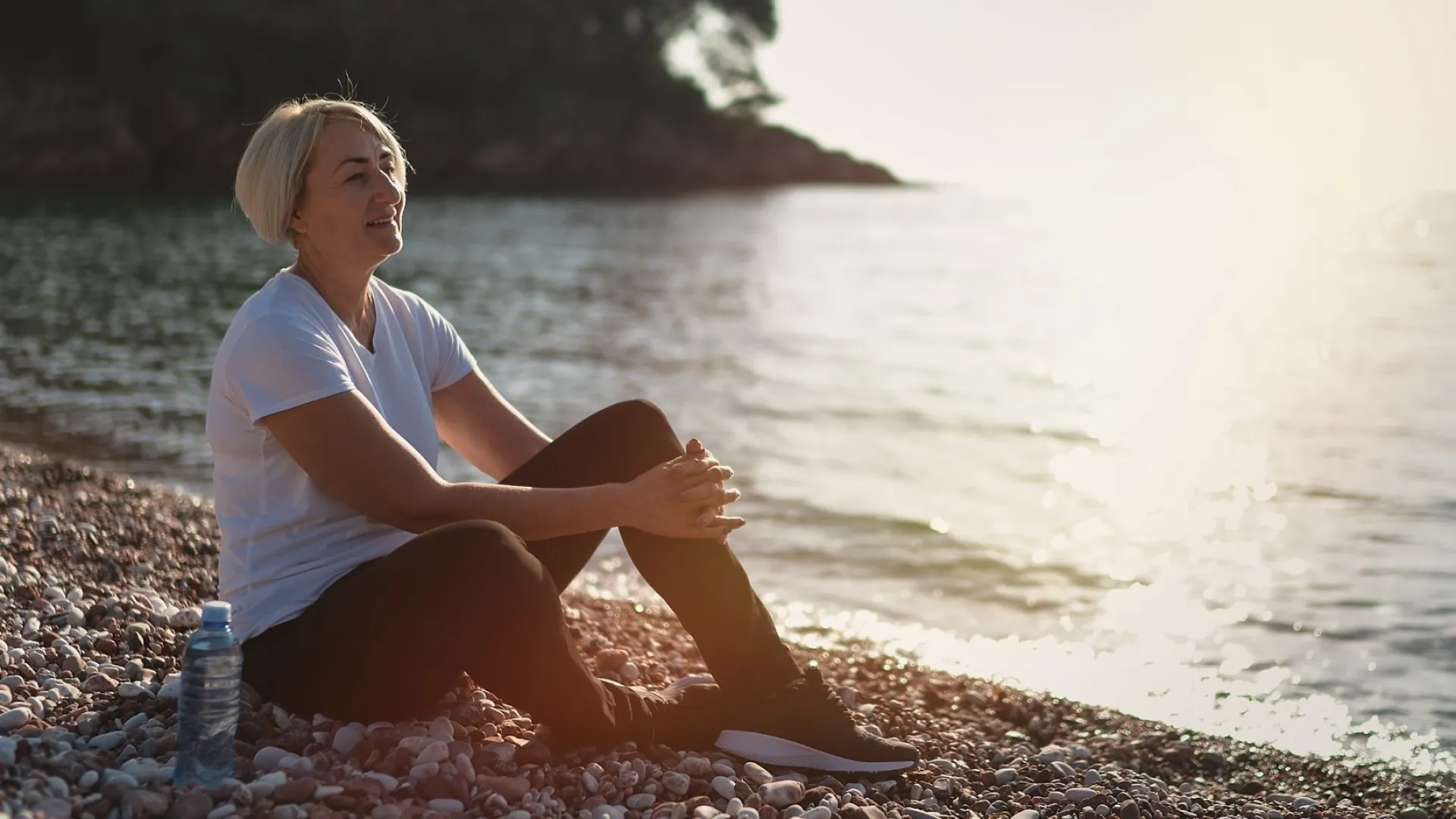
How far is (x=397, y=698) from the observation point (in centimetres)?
386

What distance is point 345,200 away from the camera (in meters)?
4.00

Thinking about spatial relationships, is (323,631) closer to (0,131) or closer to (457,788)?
(457,788)

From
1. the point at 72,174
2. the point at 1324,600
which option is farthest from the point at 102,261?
the point at 72,174

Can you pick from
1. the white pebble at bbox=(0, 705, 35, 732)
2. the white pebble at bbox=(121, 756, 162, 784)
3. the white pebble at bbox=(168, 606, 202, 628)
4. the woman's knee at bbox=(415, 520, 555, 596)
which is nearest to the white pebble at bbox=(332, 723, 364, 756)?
the white pebble at bbox=(121, 756, 162, 784)

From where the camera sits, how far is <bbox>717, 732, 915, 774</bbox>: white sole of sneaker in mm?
4125

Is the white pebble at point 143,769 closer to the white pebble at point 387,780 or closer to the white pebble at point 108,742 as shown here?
the white pebble at point 108,742

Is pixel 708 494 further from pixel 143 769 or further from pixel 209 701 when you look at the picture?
pixel 143 769

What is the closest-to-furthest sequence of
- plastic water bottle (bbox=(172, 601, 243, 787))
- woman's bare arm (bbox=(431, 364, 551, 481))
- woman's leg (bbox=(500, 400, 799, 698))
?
plastic water bottle (bbox=(172, 601, 243, 787)) < woman's leg (bbox=(500, 400, 799, 698)) < woman's bare arm (bbox=(431, 364, 551, 481))

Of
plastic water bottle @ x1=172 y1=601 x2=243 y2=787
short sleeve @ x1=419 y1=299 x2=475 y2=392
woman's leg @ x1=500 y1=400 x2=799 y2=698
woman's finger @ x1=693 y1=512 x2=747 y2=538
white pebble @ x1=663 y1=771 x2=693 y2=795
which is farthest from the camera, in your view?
short sleeve @ x1=419 y1=299 x2=475 y2=392

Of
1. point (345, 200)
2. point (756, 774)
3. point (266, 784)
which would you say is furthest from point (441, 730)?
point (345, 200)

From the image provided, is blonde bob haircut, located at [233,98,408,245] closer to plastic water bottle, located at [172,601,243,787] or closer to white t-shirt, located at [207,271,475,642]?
white t-shirt, located at [207,271,475,642]

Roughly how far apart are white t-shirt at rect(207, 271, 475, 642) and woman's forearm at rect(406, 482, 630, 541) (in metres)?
0.22

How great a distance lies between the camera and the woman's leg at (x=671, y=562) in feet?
13.8

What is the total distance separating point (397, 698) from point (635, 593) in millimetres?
3777
